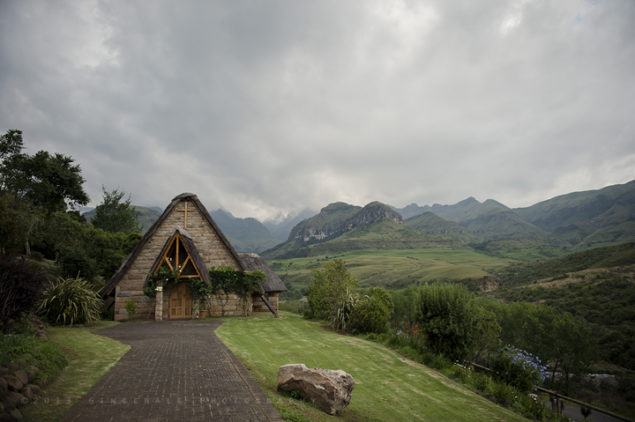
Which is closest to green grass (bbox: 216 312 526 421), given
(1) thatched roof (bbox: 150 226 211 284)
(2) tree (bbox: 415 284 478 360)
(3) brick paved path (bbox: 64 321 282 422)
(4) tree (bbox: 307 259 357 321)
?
(3) brick paved path (bbox: 64 321 282 422)

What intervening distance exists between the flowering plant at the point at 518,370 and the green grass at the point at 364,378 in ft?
9.02

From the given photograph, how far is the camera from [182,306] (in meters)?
19.7

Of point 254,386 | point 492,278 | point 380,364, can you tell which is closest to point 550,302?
point 492,278

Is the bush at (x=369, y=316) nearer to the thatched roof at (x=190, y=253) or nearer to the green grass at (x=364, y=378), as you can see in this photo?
the green grass at (x=364, y=378)

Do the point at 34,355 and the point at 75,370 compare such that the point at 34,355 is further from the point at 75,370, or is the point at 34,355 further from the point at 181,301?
the point at 181,301

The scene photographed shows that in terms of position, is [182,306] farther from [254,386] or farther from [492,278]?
[492,278]

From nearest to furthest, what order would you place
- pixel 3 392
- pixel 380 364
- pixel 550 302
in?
pixel 3 392 → pixel 380 364 → pixel 550 302

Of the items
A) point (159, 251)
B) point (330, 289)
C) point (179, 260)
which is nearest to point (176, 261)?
point (179, 260)

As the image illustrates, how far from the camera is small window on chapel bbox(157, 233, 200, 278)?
1919cm

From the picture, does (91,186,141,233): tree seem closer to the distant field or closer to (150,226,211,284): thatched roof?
(150,226,211,284): thatched roof

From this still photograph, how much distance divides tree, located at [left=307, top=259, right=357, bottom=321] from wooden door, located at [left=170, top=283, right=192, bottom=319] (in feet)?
30.3

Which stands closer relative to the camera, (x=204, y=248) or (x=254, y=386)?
(x=254, y=386)

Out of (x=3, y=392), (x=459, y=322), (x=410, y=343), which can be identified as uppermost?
(x=3, y=392)

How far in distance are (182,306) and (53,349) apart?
1253 cm
